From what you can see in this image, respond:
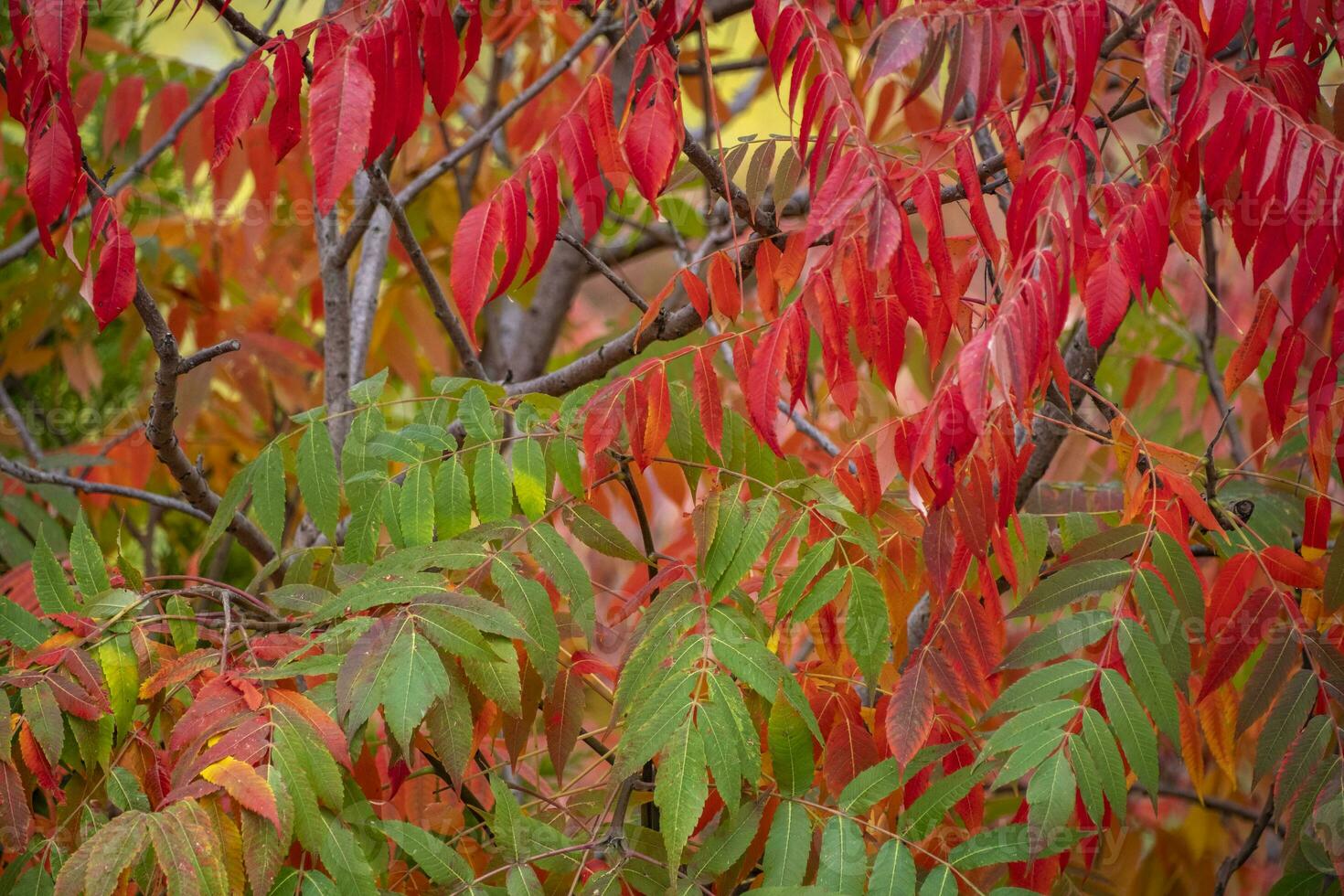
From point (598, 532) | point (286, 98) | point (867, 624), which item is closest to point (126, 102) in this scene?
point (286, 98)

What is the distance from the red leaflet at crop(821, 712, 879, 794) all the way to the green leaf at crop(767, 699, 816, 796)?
0.41 ft

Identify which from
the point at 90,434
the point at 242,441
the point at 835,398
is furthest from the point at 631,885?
the point at 90,434

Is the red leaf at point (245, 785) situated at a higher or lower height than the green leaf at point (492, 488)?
lower

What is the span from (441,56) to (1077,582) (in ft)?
3.64

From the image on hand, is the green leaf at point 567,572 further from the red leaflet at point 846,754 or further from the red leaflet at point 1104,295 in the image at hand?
the red leaflet at point 1104,295

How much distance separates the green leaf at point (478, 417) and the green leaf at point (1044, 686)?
780 millimetres

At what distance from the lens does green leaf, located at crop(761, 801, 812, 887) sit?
1.34 metres

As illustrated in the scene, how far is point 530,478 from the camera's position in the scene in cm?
166

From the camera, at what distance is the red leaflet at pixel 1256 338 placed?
1.62 meters

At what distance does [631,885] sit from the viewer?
1409mm

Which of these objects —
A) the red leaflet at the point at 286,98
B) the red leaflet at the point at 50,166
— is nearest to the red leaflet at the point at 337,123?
the red leaflet at the point at 286,98

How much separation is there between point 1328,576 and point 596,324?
5103 mm

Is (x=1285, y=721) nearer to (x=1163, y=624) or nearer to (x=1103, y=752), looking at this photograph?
(x=1163, y=624)

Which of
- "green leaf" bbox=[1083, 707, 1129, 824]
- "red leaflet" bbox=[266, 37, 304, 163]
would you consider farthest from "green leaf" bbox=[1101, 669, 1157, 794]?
"red leaflet" bbox=[266, 37, 304, 163]
